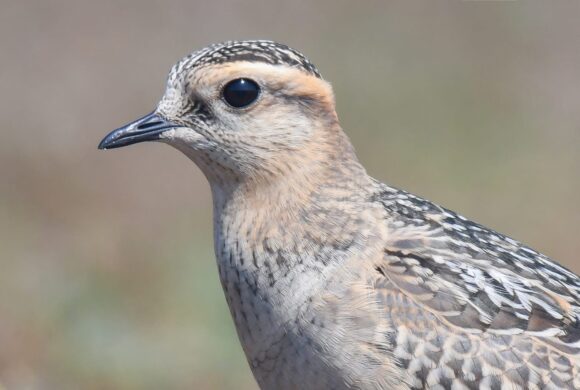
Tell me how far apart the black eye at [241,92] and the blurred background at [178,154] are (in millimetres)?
3191

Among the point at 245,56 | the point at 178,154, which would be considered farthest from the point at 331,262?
the point at 178,154

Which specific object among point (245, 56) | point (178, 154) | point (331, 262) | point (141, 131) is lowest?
point (331, 262)

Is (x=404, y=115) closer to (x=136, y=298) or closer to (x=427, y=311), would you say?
(x=136, y=298)

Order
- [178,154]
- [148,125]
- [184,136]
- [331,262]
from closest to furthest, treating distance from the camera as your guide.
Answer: [331,262]
[184,136]
[148,125]
[178,154]

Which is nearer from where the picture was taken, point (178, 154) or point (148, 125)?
point (148, 125)

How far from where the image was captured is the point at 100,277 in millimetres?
12297

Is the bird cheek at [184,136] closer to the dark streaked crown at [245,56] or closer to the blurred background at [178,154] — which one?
the dark streaked crown at [245,56]

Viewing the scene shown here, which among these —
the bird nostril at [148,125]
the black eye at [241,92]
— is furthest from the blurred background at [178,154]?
the black eye at [241,92]

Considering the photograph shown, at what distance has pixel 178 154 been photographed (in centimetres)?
1702

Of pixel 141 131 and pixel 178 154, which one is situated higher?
pixel 178 154

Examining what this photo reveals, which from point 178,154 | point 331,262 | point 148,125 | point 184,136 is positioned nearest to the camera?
point 331,262

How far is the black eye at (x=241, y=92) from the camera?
24.5 ft

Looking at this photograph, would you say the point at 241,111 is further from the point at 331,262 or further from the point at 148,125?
the point at 331,262

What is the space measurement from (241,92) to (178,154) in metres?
9.60
